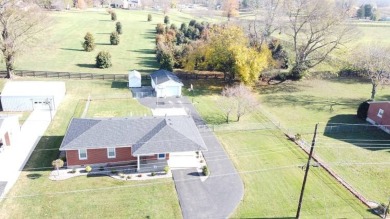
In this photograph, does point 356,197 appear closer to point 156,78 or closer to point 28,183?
point 28,183

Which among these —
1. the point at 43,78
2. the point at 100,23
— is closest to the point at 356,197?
the point at 43,78

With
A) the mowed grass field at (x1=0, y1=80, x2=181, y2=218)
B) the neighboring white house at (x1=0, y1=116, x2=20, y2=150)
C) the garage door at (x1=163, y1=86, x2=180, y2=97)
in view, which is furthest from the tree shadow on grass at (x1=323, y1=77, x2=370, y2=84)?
the neighboring white house at (x1=0, y1=116, x2=20, y2=150)

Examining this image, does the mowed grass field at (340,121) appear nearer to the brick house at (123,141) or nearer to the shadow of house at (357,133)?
the shadow of house at (357,133)

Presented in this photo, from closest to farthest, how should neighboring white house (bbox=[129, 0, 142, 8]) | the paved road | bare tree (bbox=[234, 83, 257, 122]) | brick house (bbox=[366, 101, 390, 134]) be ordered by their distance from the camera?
the paved road < brick house (bbox=[366, 101, 390, 134]) < bare tree (bbox=[234, 83, 257, 122]) < neighboring white house (bbox=[129, 0, 142, 8])

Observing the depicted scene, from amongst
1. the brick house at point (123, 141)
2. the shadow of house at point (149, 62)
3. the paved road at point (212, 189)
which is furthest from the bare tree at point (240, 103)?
the shadow of house at point (149, 62)

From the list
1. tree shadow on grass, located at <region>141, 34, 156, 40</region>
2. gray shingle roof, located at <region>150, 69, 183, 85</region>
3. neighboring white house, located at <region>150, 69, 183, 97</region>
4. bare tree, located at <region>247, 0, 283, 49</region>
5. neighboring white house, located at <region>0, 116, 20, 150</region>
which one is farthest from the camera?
tree shadow on grass, located at <region>141, 34, 156, 40</region>

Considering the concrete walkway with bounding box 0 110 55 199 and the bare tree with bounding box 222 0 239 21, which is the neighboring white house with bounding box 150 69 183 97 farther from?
the bare tree with bounding box 222 0 239 21
